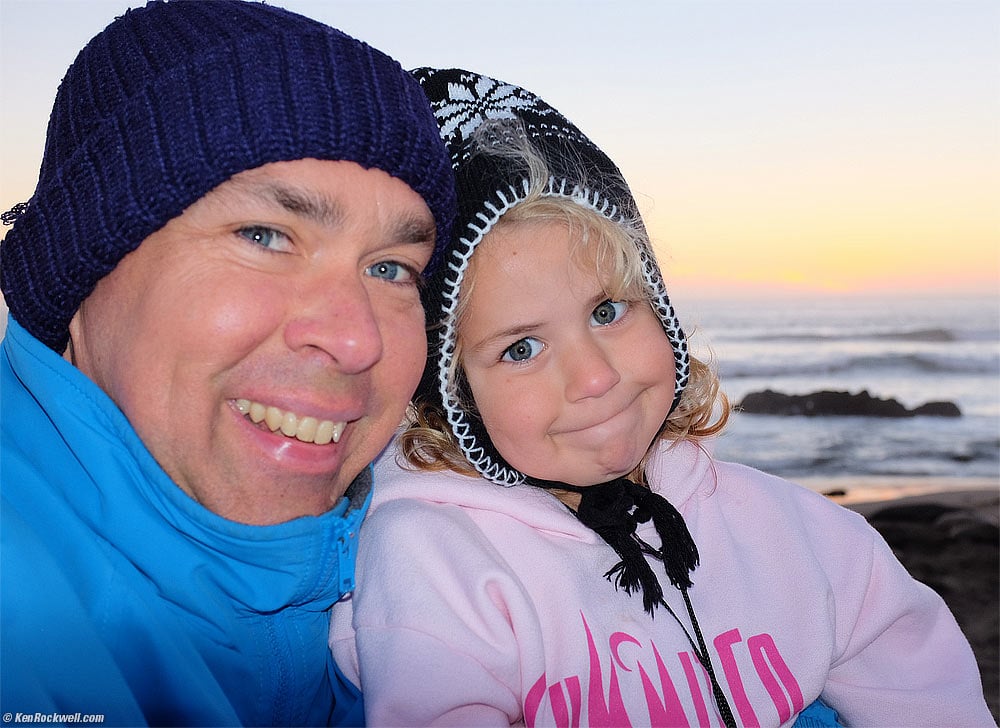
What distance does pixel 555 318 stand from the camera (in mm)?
2510

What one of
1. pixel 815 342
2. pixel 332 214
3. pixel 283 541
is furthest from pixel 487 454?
pixel 815 342

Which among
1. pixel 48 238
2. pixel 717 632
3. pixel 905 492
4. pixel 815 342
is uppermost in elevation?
pixel 48 238

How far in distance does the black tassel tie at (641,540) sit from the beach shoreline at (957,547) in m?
2.63

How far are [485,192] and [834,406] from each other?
14151 millimetres

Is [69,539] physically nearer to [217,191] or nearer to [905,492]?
[217,191]

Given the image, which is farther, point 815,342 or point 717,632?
point 815,342

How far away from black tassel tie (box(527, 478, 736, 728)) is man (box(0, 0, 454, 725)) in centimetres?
82

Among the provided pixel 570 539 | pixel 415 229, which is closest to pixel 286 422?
pixel 415 229

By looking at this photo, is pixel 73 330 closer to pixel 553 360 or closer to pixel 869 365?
pixel 553 360

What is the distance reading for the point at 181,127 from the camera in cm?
198

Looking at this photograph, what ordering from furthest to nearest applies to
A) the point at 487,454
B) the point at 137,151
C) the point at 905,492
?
the point at 905,492 < the point at 487,454 < the point at 137,151

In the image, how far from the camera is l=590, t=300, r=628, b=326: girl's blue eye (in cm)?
265

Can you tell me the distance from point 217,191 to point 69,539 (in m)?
0.77
